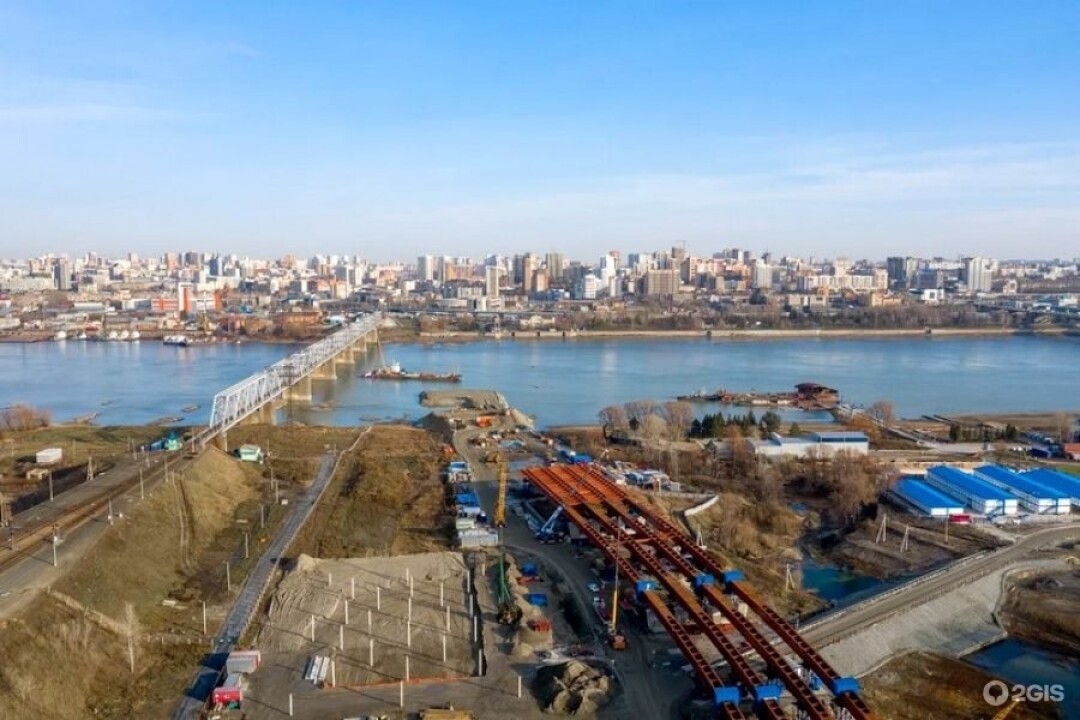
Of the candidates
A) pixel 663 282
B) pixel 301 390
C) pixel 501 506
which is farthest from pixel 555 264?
pixel 501 506

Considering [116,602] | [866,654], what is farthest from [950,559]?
[116,602]

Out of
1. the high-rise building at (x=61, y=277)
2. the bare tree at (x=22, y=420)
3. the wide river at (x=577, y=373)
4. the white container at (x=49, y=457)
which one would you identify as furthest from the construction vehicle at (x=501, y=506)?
the high-rise building at (x=61, y=277)

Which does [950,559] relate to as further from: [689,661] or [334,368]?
[334,368]

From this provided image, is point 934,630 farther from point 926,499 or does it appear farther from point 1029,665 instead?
point 926,499

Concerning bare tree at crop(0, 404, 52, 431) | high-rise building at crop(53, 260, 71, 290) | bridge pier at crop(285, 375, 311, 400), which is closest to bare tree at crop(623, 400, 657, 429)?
bridge pier at crop(285, 375, 311, 400)

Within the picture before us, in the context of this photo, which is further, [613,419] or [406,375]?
[406,375]
